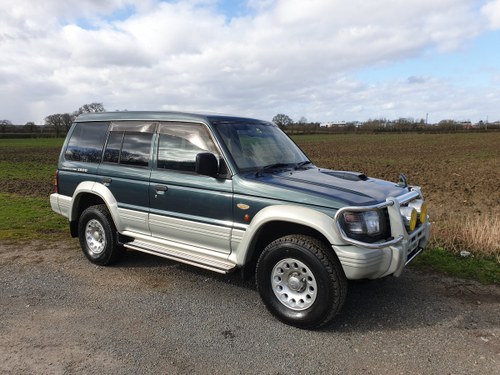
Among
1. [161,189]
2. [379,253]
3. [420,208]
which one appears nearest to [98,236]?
[161,189]

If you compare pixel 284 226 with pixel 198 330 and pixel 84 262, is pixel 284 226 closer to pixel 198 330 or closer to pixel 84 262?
pixel 198 330

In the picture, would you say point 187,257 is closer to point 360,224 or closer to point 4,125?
point 360,224

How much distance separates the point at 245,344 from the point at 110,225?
2731mm

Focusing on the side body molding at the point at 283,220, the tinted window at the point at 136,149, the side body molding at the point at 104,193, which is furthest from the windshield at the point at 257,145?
the side body molding at the point at 104,193

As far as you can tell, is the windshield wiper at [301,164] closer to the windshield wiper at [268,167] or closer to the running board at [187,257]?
the windshield wiper at [268,167]

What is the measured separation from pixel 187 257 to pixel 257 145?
1513 mm


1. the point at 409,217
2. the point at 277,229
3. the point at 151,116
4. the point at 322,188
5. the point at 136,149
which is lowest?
the point at 277,229

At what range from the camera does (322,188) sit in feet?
13.0

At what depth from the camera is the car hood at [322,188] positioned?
3.78 metres

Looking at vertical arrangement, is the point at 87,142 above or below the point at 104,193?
above

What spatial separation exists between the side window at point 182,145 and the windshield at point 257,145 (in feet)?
0.62

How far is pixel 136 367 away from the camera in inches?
129

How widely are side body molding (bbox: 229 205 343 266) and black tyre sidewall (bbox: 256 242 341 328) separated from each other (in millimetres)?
196

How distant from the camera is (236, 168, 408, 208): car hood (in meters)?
3.78
